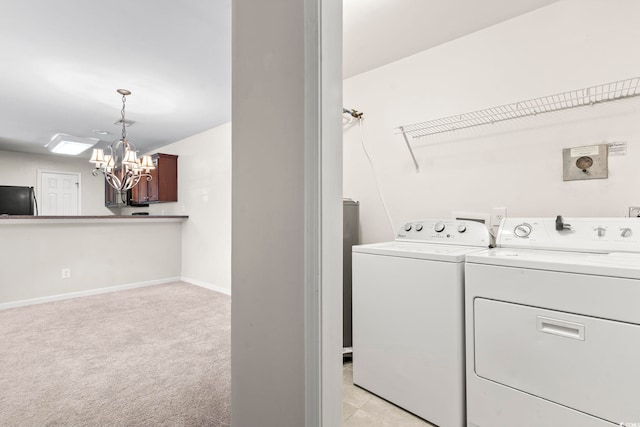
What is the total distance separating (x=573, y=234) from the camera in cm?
149

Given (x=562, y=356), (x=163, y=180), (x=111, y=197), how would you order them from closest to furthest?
(x=562, y=356) → (x=163, y=180) → (x=111, y=197)

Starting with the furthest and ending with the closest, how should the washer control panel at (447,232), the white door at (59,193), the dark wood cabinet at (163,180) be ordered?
1. the white door at (59,193)
2. the dark wood cabinet at (163,180)
3. the washer control panel at (447,232)

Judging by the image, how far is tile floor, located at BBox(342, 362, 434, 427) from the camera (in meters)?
1.55

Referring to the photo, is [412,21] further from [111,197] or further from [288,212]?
[111,197]

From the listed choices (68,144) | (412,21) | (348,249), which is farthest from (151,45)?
(68,144)

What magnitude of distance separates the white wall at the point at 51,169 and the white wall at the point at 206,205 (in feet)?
8.55

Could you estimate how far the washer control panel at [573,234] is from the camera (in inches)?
53.6

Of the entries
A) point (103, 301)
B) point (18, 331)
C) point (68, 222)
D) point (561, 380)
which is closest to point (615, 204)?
point (561, 380)

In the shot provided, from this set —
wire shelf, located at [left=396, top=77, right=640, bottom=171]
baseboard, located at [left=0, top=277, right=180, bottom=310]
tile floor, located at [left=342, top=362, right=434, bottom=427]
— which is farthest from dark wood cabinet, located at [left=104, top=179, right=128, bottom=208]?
tile floor, located at [left=342, top=362, right=434, bottom=427]

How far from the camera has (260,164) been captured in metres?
1.04

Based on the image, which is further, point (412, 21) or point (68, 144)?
point (68, 144)

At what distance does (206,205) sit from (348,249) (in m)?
2.70

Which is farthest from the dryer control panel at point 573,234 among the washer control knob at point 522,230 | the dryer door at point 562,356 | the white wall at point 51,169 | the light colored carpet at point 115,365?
the white wall at point 51,169

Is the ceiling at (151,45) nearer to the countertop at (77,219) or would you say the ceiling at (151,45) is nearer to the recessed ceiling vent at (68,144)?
the recessed ceiling vent at (68,144)
